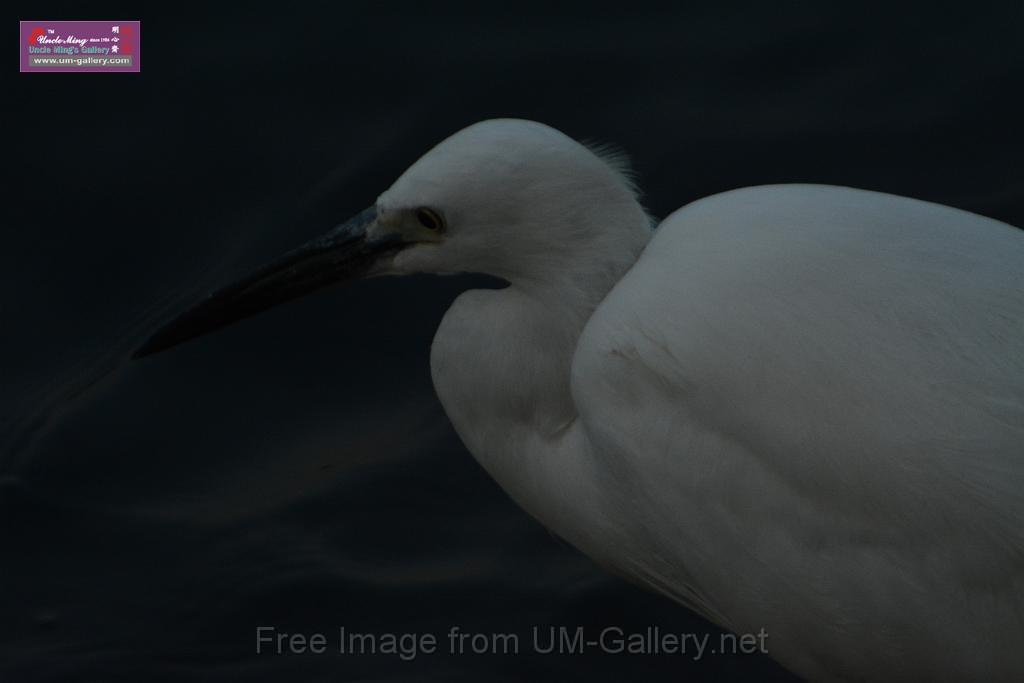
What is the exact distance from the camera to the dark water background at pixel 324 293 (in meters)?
3.87

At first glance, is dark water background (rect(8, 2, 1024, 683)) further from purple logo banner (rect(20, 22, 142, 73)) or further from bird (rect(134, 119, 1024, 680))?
bird (rect(134, 119, 1024, 680))

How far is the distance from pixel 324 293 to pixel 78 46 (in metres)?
1.53

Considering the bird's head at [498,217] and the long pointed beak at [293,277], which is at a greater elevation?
the bird's head at [498,217]

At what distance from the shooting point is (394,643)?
3803 millimetres

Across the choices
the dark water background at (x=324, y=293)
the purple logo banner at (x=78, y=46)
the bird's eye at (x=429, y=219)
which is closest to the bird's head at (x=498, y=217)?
the bird's eye at (x=429, y=219)

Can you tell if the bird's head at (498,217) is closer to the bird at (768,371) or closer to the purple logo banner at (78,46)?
the bird at (768,371)

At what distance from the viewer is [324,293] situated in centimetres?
429

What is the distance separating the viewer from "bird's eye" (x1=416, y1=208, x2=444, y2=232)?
2986 mm

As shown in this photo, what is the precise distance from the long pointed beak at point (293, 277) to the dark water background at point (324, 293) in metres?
0.83

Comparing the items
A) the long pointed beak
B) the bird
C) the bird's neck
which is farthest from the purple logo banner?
the bird's neck

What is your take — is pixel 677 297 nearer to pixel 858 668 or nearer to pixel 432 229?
pixel 432 229

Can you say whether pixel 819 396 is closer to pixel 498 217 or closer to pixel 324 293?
pixel 498 217

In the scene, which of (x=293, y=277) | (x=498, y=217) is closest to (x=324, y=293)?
(x=293, y=277)

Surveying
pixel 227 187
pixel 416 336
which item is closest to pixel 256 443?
pixel 416 336
